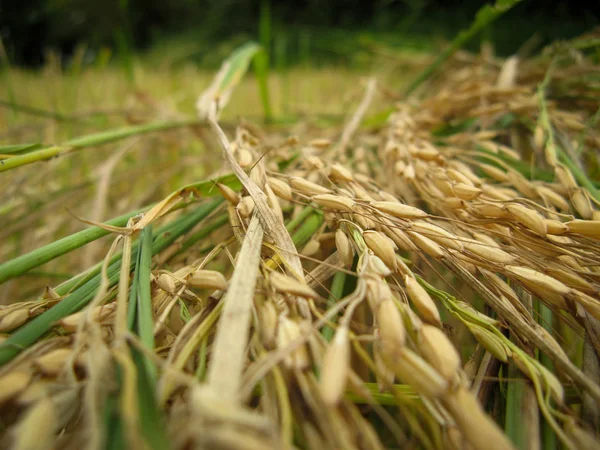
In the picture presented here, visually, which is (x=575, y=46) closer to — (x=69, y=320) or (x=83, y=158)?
(x=69, y=320)

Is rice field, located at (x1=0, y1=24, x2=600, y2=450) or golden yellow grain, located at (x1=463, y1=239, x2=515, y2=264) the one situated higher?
golden yellow grain, located at (x1=463, y1=239, x2=515, y2=264)

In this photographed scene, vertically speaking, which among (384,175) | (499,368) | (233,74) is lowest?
(499,368)

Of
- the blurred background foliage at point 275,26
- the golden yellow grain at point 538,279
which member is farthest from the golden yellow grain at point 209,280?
the blurred background foliage at point 275,26

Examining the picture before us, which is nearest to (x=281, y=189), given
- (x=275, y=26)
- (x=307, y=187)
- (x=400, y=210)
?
(x=307, y=187)

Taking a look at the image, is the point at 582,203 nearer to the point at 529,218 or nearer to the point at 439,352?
the point at 529,218

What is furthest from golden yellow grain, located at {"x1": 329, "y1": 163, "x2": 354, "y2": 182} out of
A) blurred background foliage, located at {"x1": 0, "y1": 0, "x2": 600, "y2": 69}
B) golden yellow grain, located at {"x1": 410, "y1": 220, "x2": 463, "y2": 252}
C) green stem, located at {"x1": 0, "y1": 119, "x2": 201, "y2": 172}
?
blurred background foliage, located at {"x1": 0, "y1": 0, "x2": 600, "y2": 69}

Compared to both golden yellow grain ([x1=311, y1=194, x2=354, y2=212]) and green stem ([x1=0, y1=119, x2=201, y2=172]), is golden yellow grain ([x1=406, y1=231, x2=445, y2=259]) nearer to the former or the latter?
golden yellow grain ([x1=311, y1=194, x2=354, y2=212])

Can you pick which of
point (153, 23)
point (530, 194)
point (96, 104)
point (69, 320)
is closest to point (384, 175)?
point (530, 194)

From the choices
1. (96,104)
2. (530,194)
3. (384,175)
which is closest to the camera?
(530,194)
